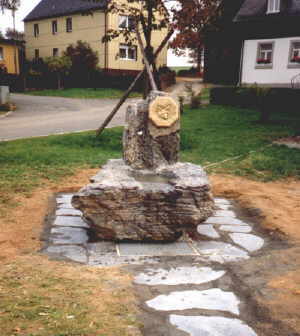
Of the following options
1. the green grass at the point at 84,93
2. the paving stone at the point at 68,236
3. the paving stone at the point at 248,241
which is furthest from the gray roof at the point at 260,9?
the paving stone at the point at 68,236

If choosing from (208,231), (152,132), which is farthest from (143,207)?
(152,132)

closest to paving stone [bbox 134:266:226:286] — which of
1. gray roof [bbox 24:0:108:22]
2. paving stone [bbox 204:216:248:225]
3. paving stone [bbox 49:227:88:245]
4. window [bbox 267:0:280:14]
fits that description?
paving stone [bbox 49:227:88:245]

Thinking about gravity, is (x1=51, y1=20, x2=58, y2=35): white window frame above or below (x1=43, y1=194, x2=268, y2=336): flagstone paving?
above

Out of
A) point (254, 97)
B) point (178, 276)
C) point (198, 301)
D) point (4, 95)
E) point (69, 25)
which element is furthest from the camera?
point (69, 25)

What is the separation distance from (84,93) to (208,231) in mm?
22897

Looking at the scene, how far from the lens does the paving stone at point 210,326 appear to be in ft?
9.38

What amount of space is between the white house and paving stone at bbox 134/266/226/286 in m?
20.4

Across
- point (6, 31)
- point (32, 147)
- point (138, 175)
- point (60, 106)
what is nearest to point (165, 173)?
point (138, 175)

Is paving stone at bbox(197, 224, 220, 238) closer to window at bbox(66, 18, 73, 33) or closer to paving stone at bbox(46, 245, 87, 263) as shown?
paving stone at bbox(46, 245, 87, 263)

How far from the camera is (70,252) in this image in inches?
171

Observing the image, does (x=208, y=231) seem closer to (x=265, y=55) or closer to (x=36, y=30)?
(x=265, y=55)

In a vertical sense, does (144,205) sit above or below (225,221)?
above

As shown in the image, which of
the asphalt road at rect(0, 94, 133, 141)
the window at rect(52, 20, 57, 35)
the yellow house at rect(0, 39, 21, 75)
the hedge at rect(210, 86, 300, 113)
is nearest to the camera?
the asphalt road at rect(0, 94, 133, 141)

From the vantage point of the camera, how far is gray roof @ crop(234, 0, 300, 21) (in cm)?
2141
